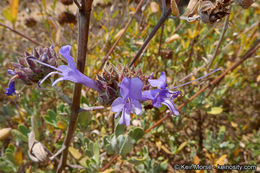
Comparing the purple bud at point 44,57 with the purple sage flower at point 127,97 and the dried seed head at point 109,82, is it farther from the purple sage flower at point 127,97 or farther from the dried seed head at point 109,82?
the purple sage flower at point 127,97

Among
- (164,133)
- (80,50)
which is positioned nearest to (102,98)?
(80,50)

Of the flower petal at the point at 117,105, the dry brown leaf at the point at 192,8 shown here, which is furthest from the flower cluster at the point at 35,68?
the dry brown leaf at the point at 192,8

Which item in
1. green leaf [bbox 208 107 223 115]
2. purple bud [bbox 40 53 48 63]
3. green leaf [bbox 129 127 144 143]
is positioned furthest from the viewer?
green leaf [bbox 208 107 223 115]

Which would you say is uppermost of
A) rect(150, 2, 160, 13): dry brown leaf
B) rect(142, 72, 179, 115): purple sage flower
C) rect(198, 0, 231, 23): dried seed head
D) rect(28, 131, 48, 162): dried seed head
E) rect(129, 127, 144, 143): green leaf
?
rect(150, 2, 160, 13): dry brown leaf

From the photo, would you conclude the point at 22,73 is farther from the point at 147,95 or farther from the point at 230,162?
the point at 230,162

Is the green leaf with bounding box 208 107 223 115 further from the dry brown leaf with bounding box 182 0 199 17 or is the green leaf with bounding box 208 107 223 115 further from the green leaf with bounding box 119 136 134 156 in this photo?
the dry brown leaf with bounding box 182 0 199 17

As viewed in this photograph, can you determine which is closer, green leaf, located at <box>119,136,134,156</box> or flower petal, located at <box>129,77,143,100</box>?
flower petal, located at <box>129,77,143,100</box>

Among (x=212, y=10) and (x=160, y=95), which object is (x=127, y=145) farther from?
(x=212, y=10)

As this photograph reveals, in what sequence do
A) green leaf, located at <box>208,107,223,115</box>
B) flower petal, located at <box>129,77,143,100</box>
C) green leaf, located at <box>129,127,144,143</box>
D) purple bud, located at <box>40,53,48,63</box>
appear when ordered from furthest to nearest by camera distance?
1. green leaf, located at <box>208,107,223,115</box>
2. green leaf, located at <box>129,127,144,143</box>
3. purple bud, located at <box>40,53,48,63</box>
4. flower petal, located at <box>129,77,143,100</box>

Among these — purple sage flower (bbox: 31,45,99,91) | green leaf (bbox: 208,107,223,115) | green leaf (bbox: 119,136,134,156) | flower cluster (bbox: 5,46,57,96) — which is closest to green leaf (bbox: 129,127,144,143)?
green leaf (bbox: 119,136,134,156)
